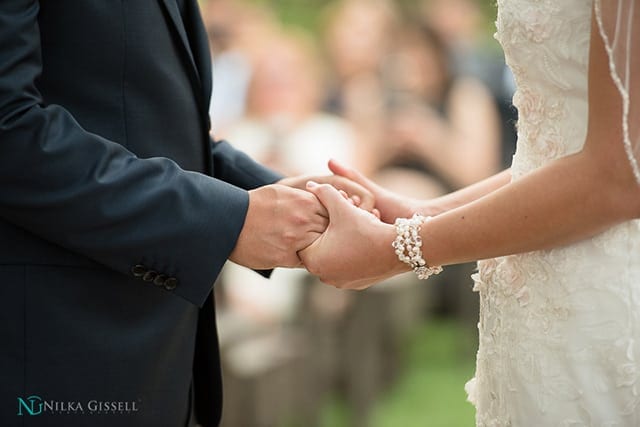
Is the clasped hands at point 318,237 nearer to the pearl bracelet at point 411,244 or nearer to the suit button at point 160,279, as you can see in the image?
the pearl bracelet at point 411,244

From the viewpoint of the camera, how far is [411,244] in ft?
5.41

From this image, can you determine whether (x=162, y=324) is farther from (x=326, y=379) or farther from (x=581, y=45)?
(x=326, y=379)

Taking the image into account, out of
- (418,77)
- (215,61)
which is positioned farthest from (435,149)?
(215,61)

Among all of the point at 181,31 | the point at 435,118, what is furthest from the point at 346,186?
the point at 435,118

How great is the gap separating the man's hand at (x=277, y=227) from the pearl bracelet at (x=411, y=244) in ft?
0.61

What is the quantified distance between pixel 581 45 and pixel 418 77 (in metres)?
4.69

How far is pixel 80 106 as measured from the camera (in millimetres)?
1607

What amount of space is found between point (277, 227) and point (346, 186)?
11.6 inches

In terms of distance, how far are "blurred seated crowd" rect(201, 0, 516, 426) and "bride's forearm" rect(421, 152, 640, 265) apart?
2163mm

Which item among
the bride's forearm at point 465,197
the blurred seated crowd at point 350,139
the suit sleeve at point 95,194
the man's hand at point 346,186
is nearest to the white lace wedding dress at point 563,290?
the bride's forearm at point 465,197

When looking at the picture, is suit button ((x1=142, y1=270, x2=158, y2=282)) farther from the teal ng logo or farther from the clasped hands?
the teal ng logo

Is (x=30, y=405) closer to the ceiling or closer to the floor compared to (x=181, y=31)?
closer to the floor

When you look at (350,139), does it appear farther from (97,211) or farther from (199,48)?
(97,211)

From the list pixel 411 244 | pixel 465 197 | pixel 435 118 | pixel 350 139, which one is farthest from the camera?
pixel 435 118
